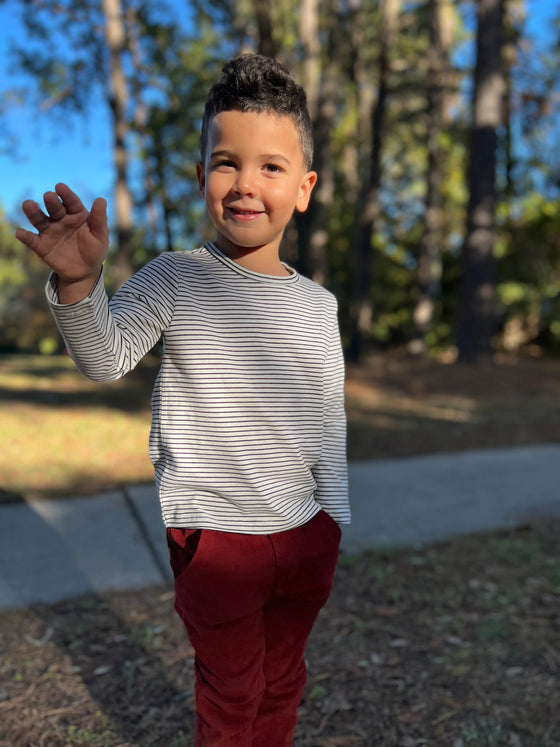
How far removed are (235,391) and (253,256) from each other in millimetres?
344

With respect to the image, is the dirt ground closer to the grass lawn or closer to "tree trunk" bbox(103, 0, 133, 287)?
the grass lawn

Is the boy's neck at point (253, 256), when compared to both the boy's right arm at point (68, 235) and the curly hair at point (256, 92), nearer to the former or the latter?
the curly hair at point (256, 92)

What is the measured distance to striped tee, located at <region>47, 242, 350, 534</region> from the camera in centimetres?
162

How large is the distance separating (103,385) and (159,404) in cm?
790

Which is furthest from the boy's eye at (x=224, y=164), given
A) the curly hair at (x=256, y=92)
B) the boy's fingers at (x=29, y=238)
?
the boy's fingers at (x=29, y=238)

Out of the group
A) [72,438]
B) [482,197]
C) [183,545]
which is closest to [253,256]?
[183,545]

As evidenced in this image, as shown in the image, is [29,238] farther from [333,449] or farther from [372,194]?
Result: [372,194]

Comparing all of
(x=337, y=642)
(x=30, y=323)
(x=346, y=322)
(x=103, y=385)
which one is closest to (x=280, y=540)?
(x=337, y=642)

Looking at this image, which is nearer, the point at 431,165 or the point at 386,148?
the point at 431,165

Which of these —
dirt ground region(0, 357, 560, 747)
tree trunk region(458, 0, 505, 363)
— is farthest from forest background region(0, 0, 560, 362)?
dirt ground region(0, 357, 560, 747)

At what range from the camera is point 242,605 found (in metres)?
1.65

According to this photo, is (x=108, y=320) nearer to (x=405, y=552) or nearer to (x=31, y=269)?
(x=405, y=552)

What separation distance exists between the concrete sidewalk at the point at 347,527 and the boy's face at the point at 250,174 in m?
2.21

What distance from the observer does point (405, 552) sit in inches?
147
